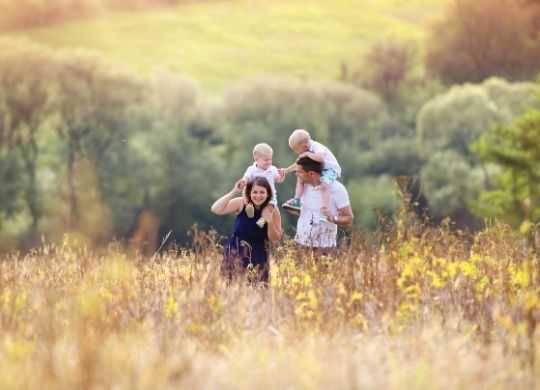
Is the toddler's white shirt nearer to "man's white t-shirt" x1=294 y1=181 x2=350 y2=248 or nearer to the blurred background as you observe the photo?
"man's white t-shirt" x1=294 y1=181 x2=350 y2=248

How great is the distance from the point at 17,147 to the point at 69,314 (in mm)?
48574

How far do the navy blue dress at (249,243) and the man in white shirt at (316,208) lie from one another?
0.61m

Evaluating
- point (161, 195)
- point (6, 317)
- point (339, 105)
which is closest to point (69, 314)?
point (6, 317)

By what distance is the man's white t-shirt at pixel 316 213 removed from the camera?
410 inches

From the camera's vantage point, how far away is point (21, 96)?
174 ft

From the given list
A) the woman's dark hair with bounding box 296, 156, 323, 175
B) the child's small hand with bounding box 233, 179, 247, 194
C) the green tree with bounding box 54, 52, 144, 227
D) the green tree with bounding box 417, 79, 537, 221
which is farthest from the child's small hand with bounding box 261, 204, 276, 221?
the green tree with bounding box 54, 52, 144, 227

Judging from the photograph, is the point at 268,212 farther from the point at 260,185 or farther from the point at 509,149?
the point at 509,149

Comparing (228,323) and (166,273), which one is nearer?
(228,323)

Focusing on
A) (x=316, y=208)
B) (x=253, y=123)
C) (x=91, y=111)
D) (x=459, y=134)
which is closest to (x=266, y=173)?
(x=316, y=208)

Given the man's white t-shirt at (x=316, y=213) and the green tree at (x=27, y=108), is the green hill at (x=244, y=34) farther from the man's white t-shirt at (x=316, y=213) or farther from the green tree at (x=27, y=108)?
the man's white t-shirt at (x=316, y=213)

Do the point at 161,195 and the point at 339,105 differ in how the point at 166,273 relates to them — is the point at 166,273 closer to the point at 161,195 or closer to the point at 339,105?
the point at 161,195

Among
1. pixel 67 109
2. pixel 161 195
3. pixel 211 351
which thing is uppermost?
pixel 211 351

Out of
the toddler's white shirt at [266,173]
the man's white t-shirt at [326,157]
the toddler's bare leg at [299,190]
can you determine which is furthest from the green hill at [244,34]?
the toddler's white shirt at [266,173]

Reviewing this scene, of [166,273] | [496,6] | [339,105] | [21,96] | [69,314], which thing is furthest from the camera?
[496,6]
